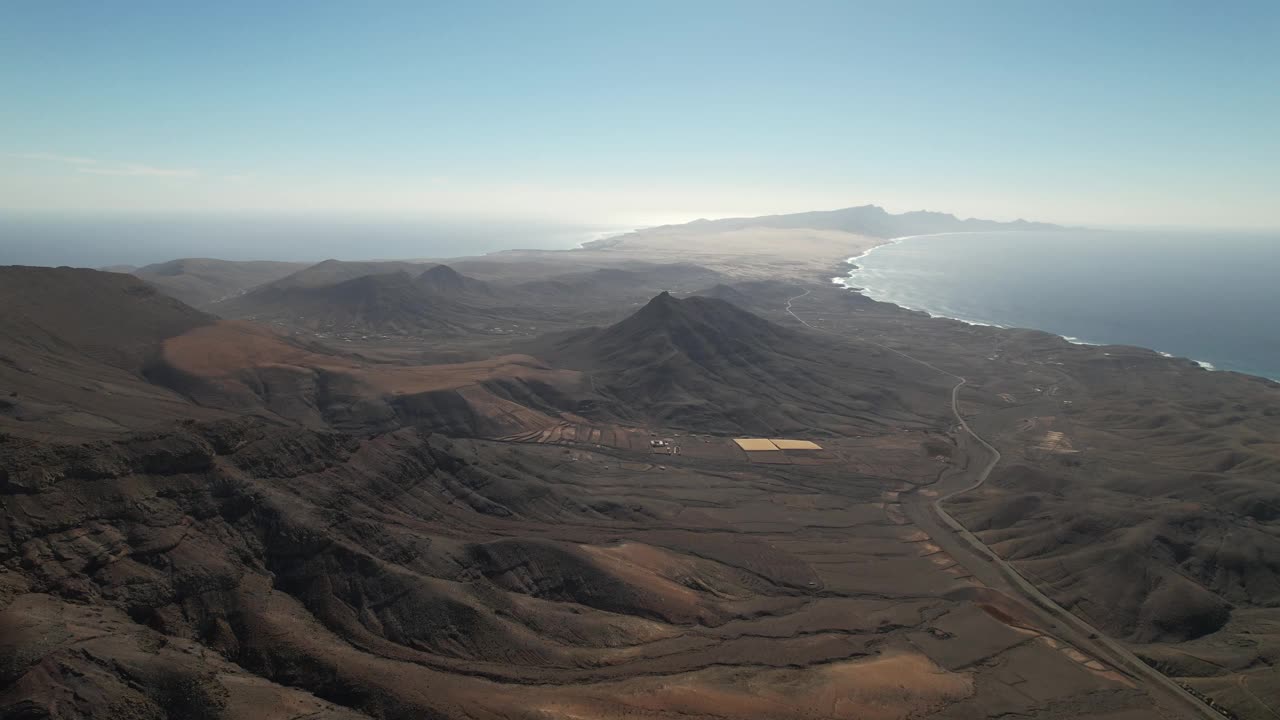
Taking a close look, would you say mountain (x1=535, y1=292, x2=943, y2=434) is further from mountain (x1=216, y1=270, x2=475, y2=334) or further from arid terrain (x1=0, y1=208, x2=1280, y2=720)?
mountain (x1=216, y1=270, x2=475, y2=334)

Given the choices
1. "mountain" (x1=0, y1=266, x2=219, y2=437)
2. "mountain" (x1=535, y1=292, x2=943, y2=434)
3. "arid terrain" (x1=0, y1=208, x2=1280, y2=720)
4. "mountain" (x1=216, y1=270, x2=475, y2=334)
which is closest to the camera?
"arid terrain" (x1=0, y1=208, x2=1280, y2=720)

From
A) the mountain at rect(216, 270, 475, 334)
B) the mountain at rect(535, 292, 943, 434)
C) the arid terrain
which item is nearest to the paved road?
the arid terrain

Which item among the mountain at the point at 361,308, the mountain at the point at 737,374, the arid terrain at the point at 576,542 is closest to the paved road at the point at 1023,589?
the arid terrain at the point at 576,542

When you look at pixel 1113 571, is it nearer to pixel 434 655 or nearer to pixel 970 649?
pixel 970 649

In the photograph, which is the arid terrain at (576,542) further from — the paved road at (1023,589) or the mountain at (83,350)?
the mountain at (83,350)

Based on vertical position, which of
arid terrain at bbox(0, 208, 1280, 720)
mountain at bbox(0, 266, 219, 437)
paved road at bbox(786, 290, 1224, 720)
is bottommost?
paved road at bbox(786, 290, 1224, 720)

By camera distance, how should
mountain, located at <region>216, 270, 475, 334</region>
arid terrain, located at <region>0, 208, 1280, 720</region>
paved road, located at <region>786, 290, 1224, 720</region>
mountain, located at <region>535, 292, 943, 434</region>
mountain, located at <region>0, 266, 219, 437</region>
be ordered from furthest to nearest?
mountain, located at <region>216, 270, 475, 334</region>
mountain, located at <region>535, 292, 943, 434</region>
mountain, located at <region>0, 266, 219, 437</region>
paved road, located at <region>786, 290, 1224, 720</region>
arid terrain, located at <region>0, 208, 1280, 720</region>
